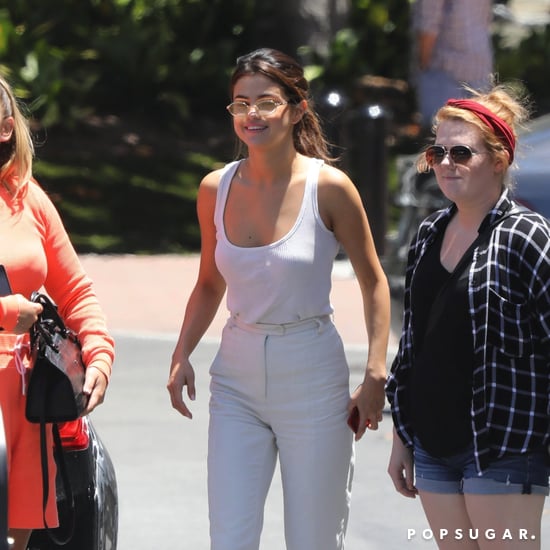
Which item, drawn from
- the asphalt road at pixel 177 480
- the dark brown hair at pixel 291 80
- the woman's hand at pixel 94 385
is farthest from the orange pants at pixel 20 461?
the asphalt road at pixel 177 480

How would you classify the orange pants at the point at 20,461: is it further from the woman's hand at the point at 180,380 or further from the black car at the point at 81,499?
the woman's hand at the point at 180,380

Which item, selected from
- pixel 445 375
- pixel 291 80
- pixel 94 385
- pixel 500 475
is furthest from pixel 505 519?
pixel 291 80

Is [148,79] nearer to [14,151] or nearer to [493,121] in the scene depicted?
[14,151]

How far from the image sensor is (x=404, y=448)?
372cm

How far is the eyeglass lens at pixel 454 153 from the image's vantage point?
3562 millimetres

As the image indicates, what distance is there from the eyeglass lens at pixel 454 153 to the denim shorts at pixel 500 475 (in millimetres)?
741

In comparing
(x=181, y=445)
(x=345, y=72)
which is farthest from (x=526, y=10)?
(x=181, y=445)

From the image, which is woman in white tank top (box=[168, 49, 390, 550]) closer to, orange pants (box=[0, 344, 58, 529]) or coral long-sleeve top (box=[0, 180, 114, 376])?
coral long-sleeve top (box=[0, 180, 114, 376])

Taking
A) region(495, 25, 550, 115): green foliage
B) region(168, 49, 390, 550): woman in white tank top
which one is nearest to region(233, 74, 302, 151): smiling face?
region(168, 49, 390, 550): woman in white tank top

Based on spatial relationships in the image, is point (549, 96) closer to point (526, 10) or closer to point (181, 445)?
point (526, 10)

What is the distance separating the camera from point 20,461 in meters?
3.61

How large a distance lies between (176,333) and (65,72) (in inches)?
286

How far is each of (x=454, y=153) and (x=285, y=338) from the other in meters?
0.71

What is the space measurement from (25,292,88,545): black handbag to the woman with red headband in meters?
0.86
